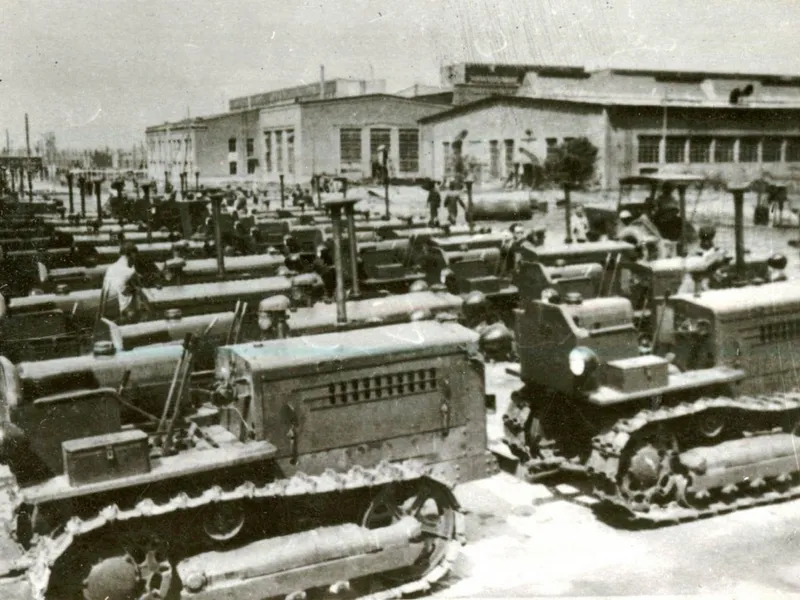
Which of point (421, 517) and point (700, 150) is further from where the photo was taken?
point (700, 150)

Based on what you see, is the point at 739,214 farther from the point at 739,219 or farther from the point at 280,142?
the point at 280,142

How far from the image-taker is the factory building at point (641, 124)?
1508 inches

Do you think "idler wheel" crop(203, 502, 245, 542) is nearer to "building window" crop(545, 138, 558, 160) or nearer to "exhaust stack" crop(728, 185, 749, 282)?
"exhaust stack" crop(728, 185, 749, 282)

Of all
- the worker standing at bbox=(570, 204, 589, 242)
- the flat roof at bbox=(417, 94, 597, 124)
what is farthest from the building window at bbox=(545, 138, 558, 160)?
the worker standing at bbox=(570, 204, 589, 242)

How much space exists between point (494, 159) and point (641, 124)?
8.99 metres

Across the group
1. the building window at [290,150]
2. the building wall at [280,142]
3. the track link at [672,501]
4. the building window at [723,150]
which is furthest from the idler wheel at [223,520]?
the building window at [290,150]

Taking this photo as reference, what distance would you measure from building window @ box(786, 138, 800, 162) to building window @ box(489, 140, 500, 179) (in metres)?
13.5

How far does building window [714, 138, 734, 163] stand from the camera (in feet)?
129

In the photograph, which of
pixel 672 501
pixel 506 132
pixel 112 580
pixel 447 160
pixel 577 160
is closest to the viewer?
pixel 112 580

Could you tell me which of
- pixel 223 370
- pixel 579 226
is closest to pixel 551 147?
pixel 579 226

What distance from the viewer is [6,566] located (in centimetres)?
800

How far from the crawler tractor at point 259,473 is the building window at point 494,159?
3754 cm

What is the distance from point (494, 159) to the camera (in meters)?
45.4

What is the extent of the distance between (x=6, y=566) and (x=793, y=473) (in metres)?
7.80
